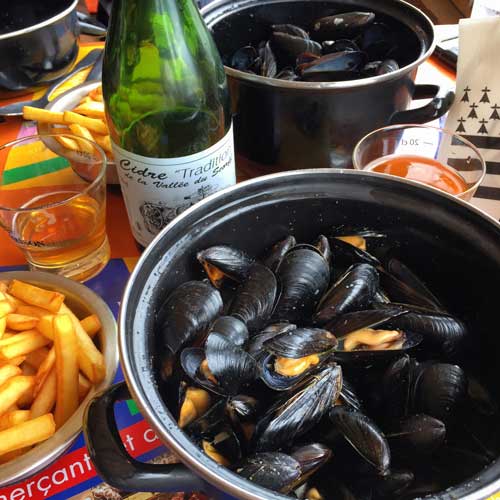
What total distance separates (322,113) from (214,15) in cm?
32

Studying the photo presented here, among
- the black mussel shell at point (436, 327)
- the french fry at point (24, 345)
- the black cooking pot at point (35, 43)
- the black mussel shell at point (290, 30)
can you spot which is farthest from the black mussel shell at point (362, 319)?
the black cooking pot at point (35, 43)

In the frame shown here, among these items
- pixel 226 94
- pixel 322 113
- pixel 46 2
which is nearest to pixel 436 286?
pixel 322 113

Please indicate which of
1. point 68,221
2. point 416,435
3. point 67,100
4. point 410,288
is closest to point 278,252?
point 410,288

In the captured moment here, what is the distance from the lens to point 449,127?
94 centimetres

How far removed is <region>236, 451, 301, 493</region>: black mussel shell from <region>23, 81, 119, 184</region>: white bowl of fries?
0.58 meters

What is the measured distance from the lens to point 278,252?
0.66 meters

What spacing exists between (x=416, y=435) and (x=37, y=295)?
1.63 ft

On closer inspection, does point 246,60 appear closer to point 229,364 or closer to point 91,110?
point 91,110

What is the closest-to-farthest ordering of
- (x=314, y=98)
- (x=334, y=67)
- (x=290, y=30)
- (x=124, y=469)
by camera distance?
(x=124, y=469), (x=314, y=98), (x=334, y=67), (x=290, y=30)

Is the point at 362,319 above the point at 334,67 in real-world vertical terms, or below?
below

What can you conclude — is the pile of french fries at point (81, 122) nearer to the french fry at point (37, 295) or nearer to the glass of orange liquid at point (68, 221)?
the glass of orange liquid at point (68, 221)

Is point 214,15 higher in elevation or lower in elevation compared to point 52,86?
higher

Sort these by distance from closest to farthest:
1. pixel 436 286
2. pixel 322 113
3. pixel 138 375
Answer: pixel 138 375
pixel 436 286
pixel 322 113

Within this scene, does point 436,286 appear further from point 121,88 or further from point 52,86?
point 52,86
